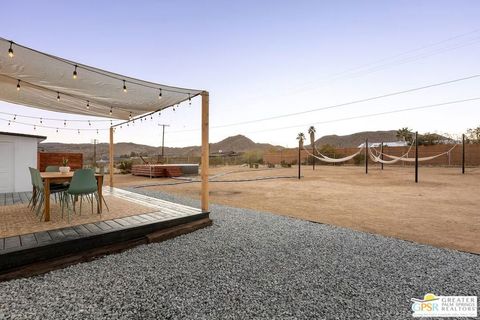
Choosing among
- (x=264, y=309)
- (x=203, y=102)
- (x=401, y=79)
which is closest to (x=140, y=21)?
(x=203, y=102)

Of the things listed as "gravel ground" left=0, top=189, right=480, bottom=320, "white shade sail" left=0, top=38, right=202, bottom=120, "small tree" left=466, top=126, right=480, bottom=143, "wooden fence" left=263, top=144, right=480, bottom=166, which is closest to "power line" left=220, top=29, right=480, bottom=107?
"wooden fence" left=263, top=144, right=480, bottom=166

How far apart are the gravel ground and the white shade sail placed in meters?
2.34

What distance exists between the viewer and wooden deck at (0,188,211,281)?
6.84 ft

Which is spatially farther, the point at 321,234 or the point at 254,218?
the point at 254,218

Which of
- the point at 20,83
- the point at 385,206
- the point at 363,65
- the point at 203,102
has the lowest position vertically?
the point at 385,206

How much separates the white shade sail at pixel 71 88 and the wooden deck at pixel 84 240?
200 cm

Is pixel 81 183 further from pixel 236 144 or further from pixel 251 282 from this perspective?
pixel 236 144

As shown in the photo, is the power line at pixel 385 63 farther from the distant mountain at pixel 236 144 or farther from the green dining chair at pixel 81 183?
the distant mountain at pixel 236 144

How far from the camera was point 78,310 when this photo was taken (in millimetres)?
1560

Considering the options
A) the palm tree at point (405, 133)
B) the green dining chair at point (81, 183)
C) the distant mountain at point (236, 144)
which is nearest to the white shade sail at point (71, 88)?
the green dining chair at point (81, 183)

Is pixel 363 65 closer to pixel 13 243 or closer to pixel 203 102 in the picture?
pixel 203 102

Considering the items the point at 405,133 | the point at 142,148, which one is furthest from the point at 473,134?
the point at 142,148

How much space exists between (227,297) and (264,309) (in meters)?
0.31

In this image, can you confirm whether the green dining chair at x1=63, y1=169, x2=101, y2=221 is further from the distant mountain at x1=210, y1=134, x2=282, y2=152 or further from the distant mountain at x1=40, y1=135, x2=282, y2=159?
the distant mountain at x1=210, y1=134, x2=282, y2=152
